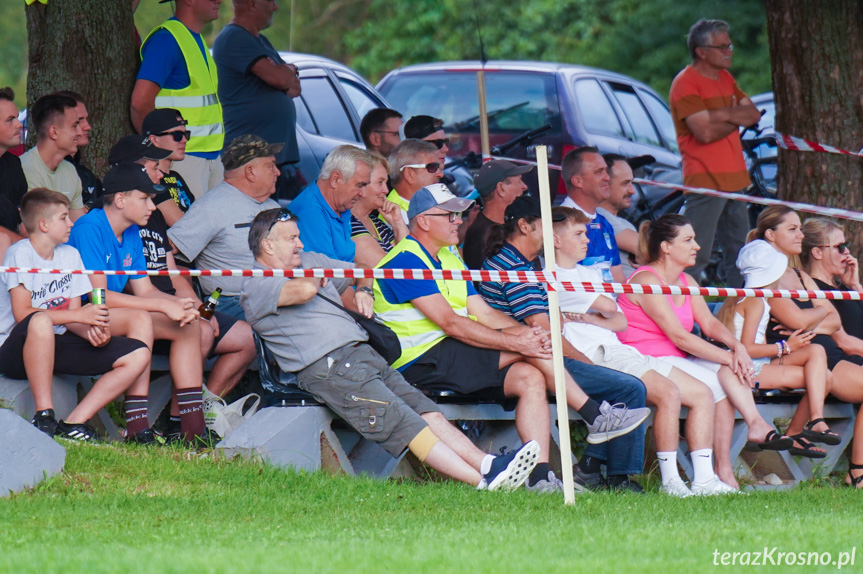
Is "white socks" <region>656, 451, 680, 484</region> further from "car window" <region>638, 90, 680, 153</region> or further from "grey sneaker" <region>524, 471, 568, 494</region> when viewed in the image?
"car window" <region>638, 90, 680, 153</region>

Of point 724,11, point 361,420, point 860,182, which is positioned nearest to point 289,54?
point 860,182

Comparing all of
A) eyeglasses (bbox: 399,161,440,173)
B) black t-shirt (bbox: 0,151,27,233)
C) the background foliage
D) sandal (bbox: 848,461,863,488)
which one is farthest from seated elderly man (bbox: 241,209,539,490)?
the background foliage

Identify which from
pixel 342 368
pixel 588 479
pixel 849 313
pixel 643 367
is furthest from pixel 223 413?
pixel 849 313

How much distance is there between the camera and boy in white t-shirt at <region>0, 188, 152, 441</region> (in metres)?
7.40

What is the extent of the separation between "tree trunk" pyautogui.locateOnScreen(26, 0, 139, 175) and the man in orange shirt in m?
4.59

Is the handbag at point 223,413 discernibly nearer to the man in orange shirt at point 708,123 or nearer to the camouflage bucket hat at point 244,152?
the camouflage bucket hat at point 244,152

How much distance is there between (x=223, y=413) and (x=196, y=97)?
108 inches

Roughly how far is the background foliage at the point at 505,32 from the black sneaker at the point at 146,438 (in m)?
18.6

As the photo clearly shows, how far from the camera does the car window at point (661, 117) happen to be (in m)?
15.7

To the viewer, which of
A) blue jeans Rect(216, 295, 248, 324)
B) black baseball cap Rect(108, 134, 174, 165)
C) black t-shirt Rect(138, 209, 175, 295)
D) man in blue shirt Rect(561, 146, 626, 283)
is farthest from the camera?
man in blue shirt Rect(561, 146, 626, 283)

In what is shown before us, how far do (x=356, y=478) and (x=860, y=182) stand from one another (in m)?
5.71

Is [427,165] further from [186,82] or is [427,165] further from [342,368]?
[342,368]

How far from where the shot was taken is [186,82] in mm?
9758

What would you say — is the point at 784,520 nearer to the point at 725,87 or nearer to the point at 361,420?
the point at 361,420
